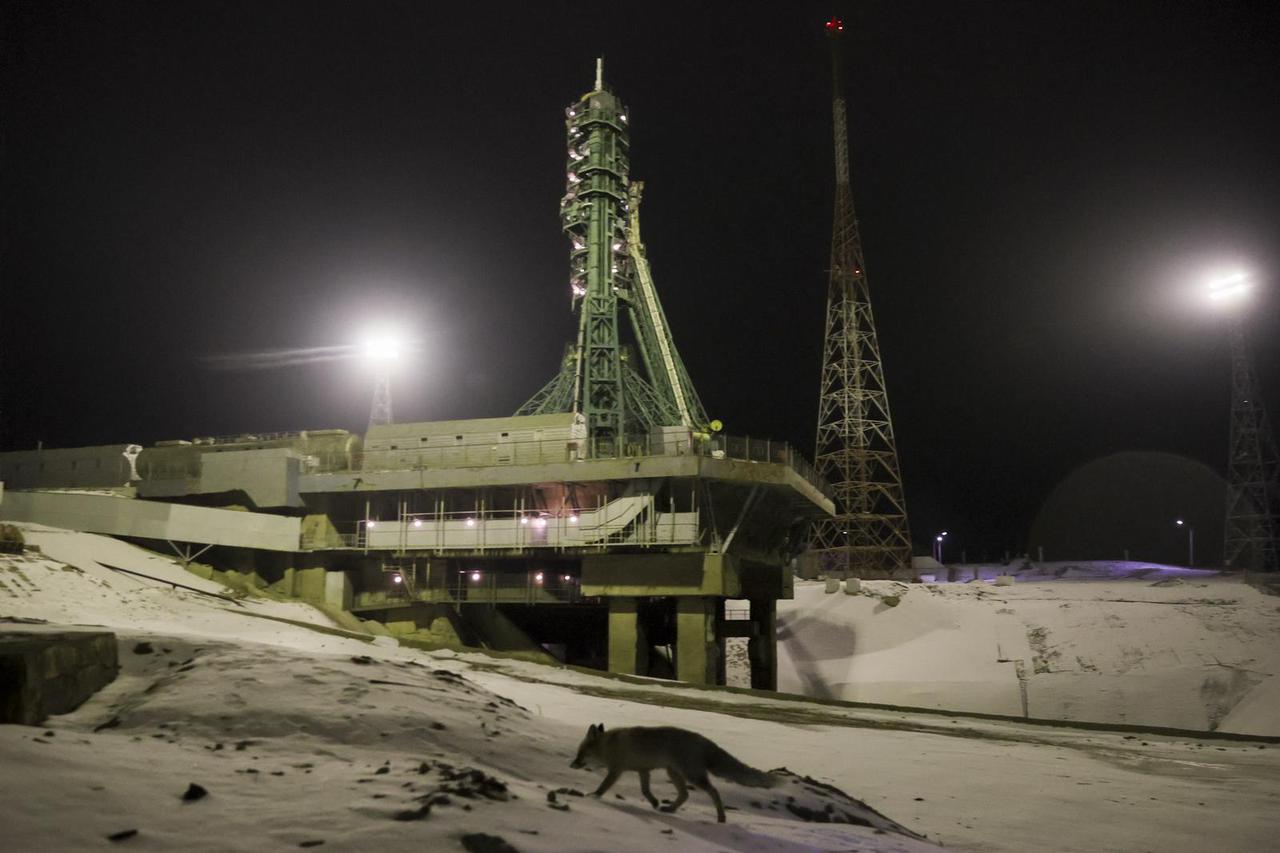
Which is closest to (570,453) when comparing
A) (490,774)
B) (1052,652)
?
(1052,652)

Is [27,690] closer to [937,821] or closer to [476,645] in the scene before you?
[937,821]

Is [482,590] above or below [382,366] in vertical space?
below

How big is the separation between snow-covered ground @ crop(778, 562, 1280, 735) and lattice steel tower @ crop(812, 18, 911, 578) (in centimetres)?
1400

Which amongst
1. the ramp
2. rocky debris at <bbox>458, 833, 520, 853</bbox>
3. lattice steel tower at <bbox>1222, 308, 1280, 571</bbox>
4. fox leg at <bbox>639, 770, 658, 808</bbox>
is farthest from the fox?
lattice steel tower at <bbox>1222, 308, 1280, 571</bbox>

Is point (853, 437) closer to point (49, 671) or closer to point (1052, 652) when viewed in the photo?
point (1052, 652)

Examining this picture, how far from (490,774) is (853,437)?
70996mm

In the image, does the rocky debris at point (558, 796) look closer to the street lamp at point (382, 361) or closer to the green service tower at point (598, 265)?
the green service tower at point (598, 265)

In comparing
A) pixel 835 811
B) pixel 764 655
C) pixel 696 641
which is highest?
pixel 835 811

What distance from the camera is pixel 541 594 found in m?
39.9

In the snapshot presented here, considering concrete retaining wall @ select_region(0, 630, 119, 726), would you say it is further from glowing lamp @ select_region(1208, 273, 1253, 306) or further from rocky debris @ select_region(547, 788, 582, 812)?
glowing lamp @ select_region(1208, 273, 1253, 306)

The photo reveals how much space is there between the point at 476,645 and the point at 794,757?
1157 inches

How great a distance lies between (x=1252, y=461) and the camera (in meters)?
74.7

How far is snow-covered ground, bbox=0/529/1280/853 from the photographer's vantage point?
600 centimetres

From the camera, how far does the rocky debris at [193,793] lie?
20.6 feet
